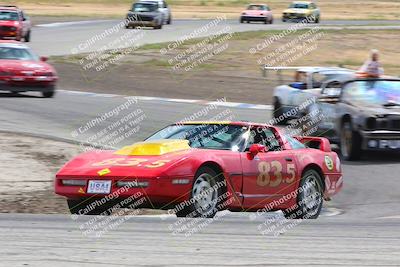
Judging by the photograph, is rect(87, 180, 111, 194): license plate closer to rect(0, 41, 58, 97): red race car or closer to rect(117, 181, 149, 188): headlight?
rect(117, 181, 149, 188): headlight

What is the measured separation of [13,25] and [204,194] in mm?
32015

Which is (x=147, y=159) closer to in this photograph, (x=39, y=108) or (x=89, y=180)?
(x=89, y=180)

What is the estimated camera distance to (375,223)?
10.3 meters

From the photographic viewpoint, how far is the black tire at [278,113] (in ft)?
69.0

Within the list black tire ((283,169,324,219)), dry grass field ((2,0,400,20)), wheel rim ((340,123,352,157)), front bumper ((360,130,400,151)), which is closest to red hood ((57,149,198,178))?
black tire ((283,169,324,219))

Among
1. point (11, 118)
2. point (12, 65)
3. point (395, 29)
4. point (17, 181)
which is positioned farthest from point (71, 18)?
point (17, 181)

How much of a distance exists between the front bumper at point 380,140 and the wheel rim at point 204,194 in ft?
21.3

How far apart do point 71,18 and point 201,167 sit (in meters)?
51.2

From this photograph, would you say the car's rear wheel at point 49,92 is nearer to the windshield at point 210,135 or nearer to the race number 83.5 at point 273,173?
the windshield at point 210,135

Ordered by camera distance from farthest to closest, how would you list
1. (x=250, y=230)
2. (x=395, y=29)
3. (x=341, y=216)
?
(x=395, y=29), (x=341, y=216), (x=250, y=230)

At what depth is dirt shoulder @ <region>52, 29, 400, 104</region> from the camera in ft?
93.2

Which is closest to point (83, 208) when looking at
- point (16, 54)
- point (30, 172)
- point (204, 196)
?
point (204, 196)

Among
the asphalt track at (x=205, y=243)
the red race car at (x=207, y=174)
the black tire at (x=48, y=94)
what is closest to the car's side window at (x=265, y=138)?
the red race car at (x=207, y=174)

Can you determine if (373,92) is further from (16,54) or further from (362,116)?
(16,54)
